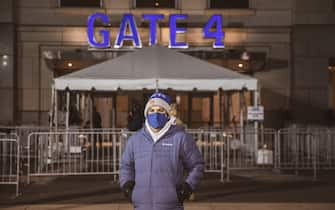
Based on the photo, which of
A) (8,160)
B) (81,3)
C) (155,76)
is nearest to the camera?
(8,160)

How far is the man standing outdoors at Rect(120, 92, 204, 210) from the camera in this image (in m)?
6.26

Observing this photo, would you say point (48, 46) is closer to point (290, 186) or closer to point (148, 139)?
point (290, 186)

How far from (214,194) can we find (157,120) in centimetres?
684

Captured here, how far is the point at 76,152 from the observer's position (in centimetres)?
1525

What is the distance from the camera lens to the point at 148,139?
636 cm

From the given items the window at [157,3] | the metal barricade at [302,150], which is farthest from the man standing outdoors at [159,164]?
the window at [157,3]

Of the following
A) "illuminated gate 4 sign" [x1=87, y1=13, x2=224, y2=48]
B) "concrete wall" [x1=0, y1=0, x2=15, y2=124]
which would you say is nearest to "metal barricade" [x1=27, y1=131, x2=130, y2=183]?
"illuminated gate 4 sign" [x1=87, y1=13, x2=224, y2=48]

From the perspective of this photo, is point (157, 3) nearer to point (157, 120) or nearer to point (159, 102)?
point (159, 102)

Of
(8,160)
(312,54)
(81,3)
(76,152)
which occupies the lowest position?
(8,160)

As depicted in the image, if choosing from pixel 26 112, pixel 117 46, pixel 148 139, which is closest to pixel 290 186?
pixel 148 139

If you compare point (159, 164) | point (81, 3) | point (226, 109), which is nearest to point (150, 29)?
point (81, 3)

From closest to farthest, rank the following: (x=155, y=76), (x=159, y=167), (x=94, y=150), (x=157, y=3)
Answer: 1. (x=159, y=167)
2. (x=94, y=150)
3. (x=155, y=76)
4. (x=157, y=3)

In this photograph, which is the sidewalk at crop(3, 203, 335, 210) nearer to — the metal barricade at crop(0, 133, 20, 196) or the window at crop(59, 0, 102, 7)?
the metal barricade at crop(0, 133, 20, 196)

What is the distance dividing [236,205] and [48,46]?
14.0 metres
